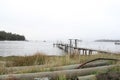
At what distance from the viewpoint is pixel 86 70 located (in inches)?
312

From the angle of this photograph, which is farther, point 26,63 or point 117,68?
point 26,63

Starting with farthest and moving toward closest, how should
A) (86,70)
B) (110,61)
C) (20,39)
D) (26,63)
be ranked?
(20,39) → (26,63) → (110,61) → (86,70)

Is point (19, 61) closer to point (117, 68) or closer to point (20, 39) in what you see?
point (117, 68)

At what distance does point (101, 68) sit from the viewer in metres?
8.24

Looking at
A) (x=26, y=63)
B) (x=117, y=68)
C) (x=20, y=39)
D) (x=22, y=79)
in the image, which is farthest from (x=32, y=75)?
(x=20, y=39)

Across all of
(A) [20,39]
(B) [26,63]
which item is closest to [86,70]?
(B) [26,63]

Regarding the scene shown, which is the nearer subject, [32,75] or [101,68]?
[32,75]

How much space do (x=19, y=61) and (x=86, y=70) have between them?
6371 millimetres

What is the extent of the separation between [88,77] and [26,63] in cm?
663

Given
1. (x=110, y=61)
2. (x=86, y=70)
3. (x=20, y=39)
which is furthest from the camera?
(x=20, y=39)

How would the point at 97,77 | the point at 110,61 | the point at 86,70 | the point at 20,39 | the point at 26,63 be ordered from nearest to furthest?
the point at 97,77 → the point at 86,70 → the point at 110,61 → the point at 26,63 → the point at 20,39

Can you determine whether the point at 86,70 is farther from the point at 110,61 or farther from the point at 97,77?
the point at 110,61

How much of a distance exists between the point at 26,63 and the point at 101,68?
19.5ft

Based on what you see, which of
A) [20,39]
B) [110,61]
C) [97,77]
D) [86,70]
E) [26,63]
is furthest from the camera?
[20,39]
